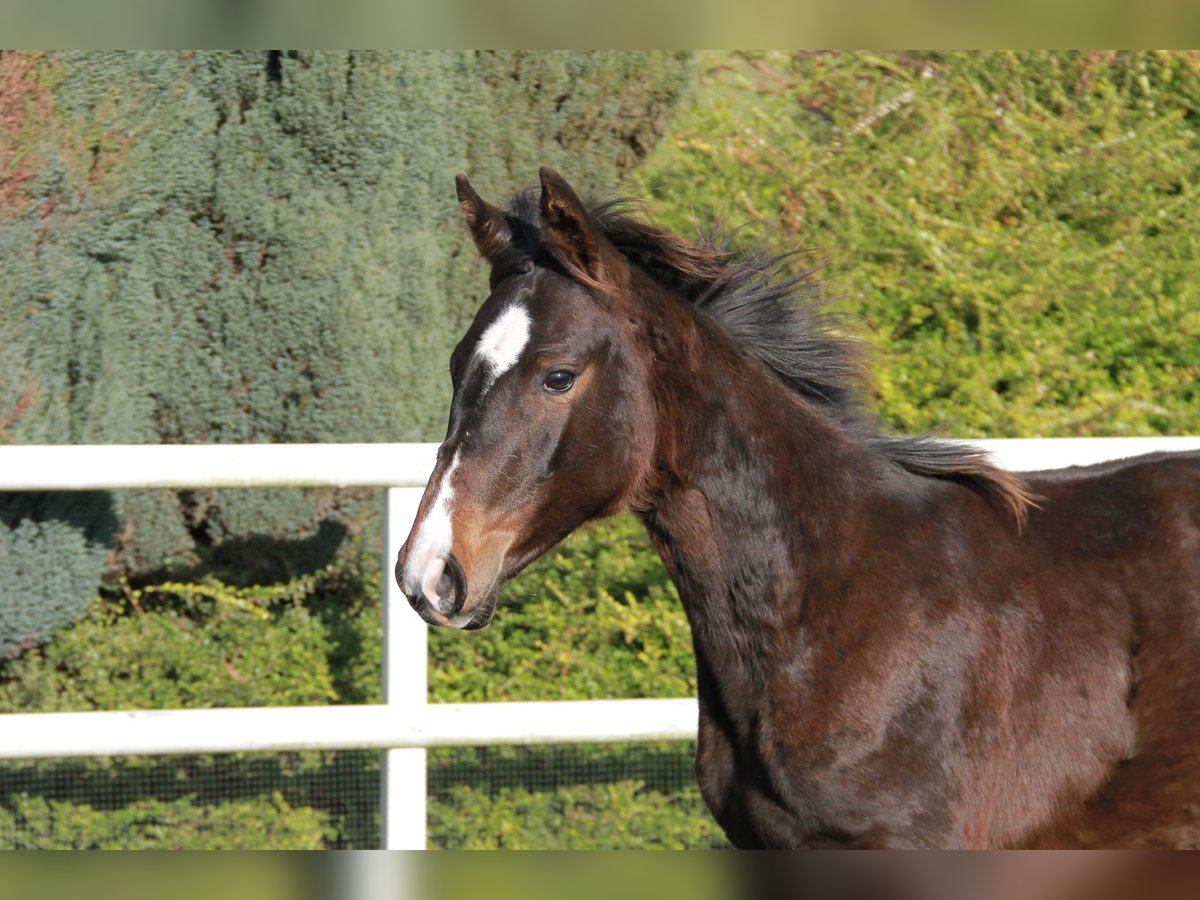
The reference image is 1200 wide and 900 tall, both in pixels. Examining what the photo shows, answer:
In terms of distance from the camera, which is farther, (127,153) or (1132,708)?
(127,153)

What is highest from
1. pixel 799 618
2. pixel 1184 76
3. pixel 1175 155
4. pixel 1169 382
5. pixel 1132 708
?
pixel 1184 76

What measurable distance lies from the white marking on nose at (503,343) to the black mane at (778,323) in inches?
9.4

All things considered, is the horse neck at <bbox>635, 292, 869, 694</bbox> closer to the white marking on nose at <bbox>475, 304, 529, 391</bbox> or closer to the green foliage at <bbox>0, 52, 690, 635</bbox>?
the white marking on nose at <bbox>475, 304, 529, 391</bbox>

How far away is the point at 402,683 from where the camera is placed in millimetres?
4148

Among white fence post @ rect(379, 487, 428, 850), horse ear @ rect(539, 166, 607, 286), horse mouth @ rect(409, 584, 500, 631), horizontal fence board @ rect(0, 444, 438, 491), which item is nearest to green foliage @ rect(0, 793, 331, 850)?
white fence post @ rect(379, 487, 428, 850)

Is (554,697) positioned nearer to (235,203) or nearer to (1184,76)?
(235,203)

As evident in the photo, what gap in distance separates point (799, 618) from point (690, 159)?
4.32 m

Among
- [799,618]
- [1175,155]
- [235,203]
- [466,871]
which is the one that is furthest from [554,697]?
[466,871]

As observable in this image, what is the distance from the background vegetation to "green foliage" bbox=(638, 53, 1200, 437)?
16mm

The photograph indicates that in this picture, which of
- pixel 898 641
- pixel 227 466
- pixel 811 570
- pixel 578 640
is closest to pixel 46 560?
pixel 227 466

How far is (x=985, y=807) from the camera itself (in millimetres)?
2512

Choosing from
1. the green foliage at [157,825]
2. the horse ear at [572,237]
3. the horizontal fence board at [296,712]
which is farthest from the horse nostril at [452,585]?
the green foliage at [157,825]

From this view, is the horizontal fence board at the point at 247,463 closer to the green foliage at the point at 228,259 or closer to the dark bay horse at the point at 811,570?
the green foliage at the point at 228,259

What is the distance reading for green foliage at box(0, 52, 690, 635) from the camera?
17.8 ft
